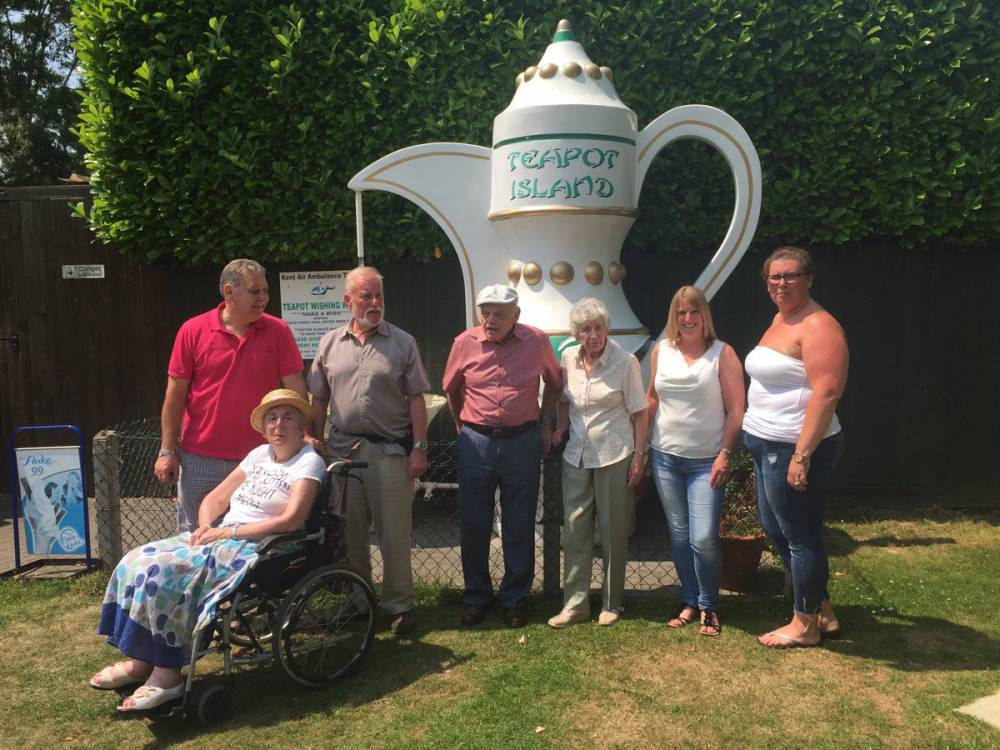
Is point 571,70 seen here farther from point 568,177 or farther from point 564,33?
point 568,177

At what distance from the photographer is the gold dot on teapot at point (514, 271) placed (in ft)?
15.3

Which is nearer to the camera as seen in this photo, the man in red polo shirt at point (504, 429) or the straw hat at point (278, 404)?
the straw hat at point (278, 404)

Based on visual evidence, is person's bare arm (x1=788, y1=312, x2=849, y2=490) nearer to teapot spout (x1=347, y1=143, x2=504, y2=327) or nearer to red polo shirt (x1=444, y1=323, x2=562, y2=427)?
red polo shirt (x1=444, y1=323, x2=562, y2=427)

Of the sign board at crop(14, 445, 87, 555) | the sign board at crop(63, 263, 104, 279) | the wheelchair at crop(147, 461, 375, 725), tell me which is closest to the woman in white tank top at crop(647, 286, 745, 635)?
the wheelchair at crop(147, 461, 375, 725)

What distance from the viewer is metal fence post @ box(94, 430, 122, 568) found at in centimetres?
418

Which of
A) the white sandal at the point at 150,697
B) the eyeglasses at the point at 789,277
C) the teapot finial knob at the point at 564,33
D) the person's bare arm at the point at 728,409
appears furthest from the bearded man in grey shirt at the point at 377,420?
the teapot finial knob at the point at 564,33

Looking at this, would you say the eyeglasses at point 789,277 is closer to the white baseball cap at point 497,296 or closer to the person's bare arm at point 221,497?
the white baseball cap at point 497,296

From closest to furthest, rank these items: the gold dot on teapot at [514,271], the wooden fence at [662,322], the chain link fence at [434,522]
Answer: the chain link fence at [434,522]
the gold dot on teapot at [514,271]
the wooden fence at [662,322]

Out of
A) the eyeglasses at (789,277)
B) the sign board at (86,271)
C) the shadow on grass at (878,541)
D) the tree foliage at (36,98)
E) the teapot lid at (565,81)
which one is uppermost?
the tree foliage at (36,98)

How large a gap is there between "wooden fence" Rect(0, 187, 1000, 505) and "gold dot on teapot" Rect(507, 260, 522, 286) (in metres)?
1.31

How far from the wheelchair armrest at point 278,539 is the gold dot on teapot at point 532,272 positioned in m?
2.17

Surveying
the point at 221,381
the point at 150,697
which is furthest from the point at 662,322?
the point at 150,697

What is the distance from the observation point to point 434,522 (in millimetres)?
5562

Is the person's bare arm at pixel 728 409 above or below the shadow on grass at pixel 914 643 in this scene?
above
